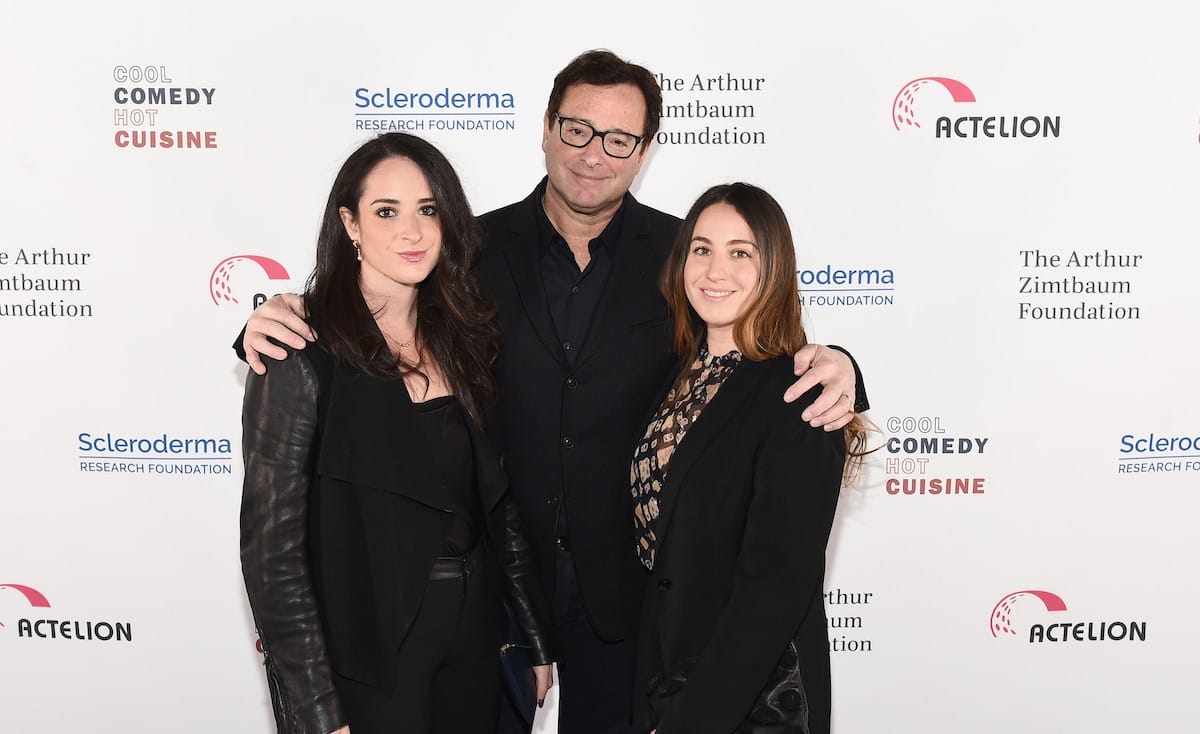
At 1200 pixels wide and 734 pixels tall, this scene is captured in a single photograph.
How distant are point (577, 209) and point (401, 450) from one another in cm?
97

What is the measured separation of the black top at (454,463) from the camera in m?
2.00

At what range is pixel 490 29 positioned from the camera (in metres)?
3.31

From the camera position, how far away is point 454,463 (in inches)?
80.2

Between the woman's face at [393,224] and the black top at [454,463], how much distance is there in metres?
0.30

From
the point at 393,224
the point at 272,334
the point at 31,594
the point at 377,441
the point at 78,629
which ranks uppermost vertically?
the point at 393,224

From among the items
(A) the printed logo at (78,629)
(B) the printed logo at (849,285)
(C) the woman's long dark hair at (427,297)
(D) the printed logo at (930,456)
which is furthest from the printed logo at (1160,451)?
(A) the printed logo at (78,629)

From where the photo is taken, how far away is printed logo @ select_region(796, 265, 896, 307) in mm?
3422

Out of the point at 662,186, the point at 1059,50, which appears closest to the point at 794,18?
the point at 662,186

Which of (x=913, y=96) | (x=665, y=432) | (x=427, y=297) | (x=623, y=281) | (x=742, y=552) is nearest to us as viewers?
(x=742, y=552)

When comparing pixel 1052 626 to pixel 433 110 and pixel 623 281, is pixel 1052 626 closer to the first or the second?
pixel 623 281

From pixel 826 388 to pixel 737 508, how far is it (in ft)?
0.99

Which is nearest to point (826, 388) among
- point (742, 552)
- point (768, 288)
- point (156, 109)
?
point (768, 288)

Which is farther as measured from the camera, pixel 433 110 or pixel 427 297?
pixel 433 110

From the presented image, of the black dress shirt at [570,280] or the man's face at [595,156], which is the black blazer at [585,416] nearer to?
the black dress shirt at [570,280]
